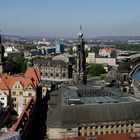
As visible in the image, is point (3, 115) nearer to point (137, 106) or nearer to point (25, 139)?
point (25, 139)

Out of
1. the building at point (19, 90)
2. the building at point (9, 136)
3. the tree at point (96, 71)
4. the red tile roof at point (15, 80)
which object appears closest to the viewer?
the building at point (9, 136)

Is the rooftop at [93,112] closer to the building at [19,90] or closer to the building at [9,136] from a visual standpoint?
the building at [9,136]

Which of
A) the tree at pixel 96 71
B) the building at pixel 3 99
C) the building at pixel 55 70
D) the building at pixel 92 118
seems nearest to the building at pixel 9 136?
the building at pixel 92 118

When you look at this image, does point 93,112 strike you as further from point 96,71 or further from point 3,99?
point 96,71

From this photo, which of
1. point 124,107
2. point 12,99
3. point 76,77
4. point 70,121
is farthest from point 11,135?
point 76,77

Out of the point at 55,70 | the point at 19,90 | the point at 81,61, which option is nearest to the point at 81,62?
the point at 81,61

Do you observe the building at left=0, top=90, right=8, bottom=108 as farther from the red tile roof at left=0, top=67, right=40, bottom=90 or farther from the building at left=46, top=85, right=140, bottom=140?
the building at left=46, top=85, right=140, bottom=140

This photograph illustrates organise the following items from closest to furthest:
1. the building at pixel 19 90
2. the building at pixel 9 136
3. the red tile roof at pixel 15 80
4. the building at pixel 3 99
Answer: the building at pixel 9 136
the building at pixel 3 99
the building at pixel 19 90
the red tile roof at pixel 15 80

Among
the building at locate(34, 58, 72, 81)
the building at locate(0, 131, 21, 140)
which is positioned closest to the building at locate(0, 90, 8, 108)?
the building at locate(0, 131, 21, 140)
